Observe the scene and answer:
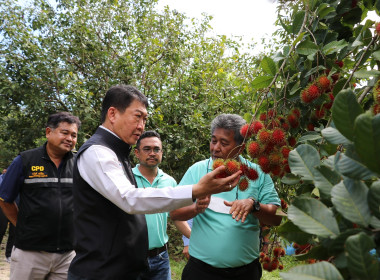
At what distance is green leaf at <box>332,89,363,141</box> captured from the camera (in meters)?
0.54

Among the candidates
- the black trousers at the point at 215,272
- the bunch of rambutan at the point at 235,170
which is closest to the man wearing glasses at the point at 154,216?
the black trousers at the point at 215,272

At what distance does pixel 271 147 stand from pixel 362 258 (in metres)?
0.61

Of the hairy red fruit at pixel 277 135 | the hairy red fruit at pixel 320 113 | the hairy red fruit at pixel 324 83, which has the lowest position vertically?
the hairy red fruit at pixel 277 135

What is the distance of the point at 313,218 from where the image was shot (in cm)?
57

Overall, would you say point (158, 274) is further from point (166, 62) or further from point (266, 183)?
point (166, 62)

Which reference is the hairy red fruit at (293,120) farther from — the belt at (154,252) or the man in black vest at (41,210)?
the man in black vest at (41,210)

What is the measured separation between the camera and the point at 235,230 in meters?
1.87

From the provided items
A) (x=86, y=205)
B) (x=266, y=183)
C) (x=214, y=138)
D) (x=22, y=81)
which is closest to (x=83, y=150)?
(x=86, y=205)

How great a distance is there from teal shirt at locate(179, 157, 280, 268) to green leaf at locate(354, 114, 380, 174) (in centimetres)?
129

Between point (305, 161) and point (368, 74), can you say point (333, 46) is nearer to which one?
point (368, 74)

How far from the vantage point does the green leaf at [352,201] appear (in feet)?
1.70

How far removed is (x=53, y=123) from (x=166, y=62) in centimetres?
329

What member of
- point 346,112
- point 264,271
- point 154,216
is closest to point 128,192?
point 346,112

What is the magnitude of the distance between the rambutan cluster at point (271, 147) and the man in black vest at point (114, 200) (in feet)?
0.81
